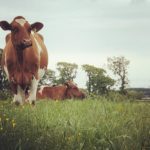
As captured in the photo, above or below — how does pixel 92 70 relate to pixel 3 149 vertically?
above

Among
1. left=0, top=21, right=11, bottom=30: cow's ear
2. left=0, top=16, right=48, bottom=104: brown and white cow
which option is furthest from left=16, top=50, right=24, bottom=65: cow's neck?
left=0, top=21, right=11, bottom=30: cow's ear

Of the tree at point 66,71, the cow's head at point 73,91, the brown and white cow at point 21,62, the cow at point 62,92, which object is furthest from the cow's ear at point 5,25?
the tree at point 66,71

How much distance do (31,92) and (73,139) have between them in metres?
7.54

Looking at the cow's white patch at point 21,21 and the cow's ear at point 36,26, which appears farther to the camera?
the cow's ear at point 36,26

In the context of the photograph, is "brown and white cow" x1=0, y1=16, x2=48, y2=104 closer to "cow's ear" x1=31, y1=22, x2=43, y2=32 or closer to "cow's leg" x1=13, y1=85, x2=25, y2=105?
"cow's leg" x1=13, y1=85, x2=25, y2=105

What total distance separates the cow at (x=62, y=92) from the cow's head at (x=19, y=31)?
515 inches

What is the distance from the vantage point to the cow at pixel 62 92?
1068 inches

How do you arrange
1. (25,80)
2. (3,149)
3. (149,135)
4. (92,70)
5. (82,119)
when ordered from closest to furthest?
(3,149) → (149,135) → (82,119) → (25,80) → (92,70)

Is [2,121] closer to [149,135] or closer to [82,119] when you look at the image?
[82,119]

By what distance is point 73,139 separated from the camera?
6070mm

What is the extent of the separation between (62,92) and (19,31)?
1489 centimetres

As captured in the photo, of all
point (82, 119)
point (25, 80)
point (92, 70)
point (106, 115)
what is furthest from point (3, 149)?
point (92, 70)

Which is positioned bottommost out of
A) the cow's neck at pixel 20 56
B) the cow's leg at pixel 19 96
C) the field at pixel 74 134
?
the field at pixel 74 134

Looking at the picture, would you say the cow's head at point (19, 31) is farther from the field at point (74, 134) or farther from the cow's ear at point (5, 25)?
the field at point (74, 134)
